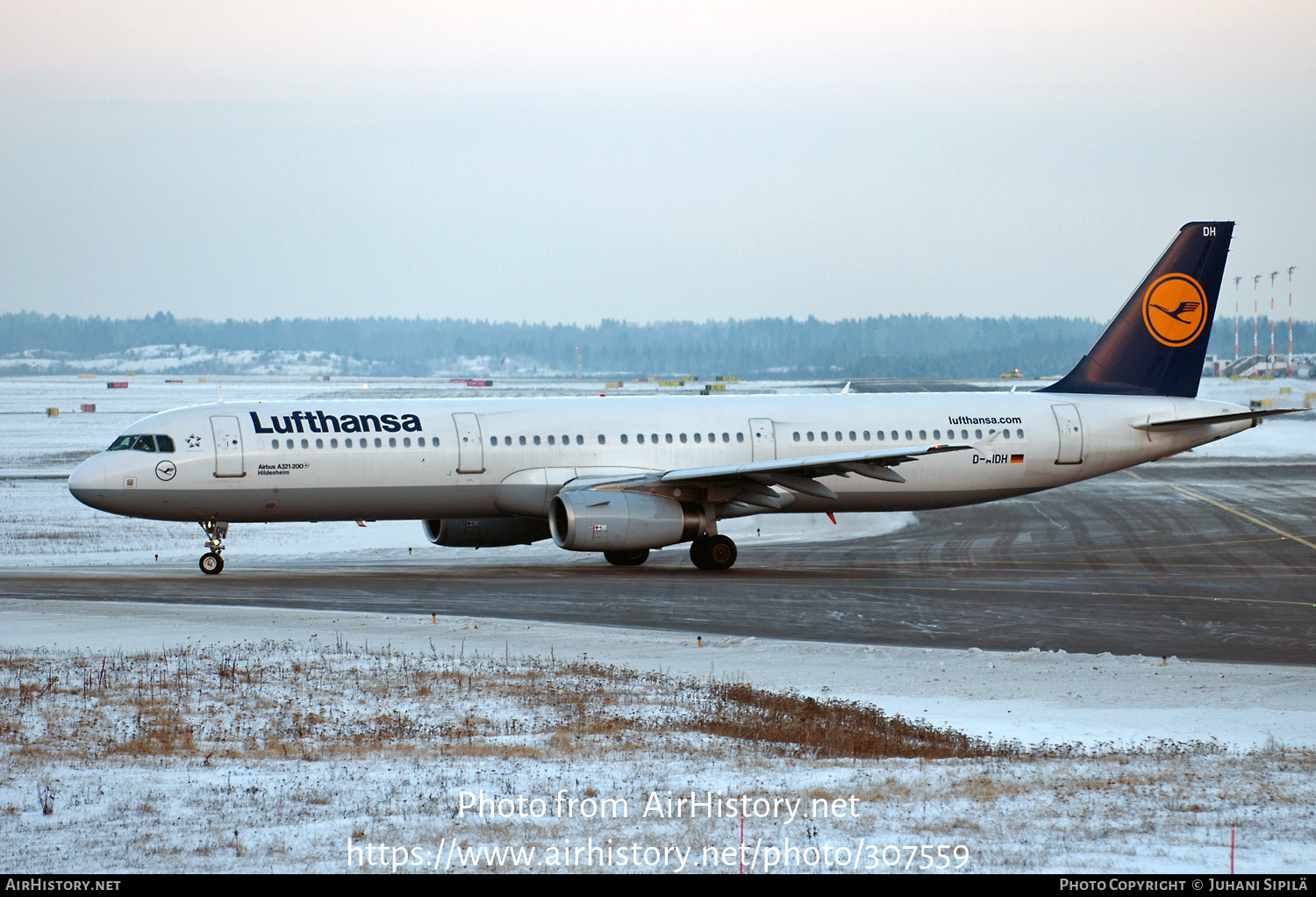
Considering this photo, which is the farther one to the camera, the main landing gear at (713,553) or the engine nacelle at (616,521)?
the main landing gear at (713,553)

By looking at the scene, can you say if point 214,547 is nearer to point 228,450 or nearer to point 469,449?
point 228,450

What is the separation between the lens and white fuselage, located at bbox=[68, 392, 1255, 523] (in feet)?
95.6

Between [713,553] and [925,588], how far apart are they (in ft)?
17.1

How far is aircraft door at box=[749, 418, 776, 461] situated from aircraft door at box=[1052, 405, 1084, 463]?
7114 mm

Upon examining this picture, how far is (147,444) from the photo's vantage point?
29.0 m

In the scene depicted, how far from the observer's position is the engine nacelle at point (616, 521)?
2794 cm

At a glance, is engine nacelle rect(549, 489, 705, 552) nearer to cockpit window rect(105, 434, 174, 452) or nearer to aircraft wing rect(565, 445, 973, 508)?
aircraft wing rect(565, 445, 973, 508)

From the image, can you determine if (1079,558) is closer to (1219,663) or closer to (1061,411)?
(1061,411)

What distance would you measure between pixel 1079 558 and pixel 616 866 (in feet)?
77.9

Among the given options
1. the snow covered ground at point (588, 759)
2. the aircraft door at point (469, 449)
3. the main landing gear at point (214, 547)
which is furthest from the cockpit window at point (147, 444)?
the snow covered ground at point (588, 759)

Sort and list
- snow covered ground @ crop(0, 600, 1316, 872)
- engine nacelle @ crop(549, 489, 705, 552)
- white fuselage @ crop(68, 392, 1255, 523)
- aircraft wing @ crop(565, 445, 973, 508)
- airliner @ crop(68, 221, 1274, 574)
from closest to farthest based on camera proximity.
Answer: snow covered ground @ crop(0, 600, 1316, 872), engine nacelle @ crop(549, 489, 705, 552), aircraft wing @ crop(565, 445, 973, 508), airliner @ crop(68, 221, 1274, 574), white fuselage @ crop(68, 392, 1255, 523)

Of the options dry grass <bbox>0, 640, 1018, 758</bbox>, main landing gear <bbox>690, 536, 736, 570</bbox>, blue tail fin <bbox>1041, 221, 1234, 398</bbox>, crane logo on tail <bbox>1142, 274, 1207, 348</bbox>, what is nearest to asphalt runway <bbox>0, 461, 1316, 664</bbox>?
main landing gear <bbox>690, 536, 736, 570</bbox>

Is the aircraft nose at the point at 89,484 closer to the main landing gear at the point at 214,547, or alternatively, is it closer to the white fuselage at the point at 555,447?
the white fuselage at the point at 555,447

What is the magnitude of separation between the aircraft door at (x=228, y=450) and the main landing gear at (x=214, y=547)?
154 cm
